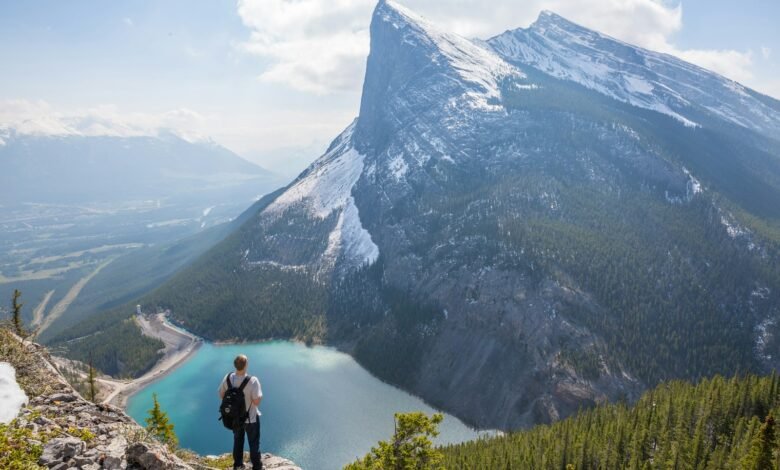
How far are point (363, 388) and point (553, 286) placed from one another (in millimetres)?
68681

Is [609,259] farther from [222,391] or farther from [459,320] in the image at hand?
[222,391]

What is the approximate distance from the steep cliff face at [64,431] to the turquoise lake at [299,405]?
93730 millimetres

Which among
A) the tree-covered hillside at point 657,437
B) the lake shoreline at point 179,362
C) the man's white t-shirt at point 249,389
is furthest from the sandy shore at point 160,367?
the man's white t-shirt at point 249,389

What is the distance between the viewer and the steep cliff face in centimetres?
1912

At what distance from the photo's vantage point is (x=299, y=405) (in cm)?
14112

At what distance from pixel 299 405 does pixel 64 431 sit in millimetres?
127340

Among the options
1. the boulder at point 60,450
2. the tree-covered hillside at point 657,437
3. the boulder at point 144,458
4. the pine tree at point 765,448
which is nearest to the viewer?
the boulder at point 60,450

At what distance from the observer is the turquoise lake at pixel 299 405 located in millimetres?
119750

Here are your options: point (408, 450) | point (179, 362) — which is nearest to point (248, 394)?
point (408, 450)

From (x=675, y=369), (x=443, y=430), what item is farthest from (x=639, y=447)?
(x=675, y=369)

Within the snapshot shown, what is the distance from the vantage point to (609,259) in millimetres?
171125

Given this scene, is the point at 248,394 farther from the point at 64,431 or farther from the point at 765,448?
the point at 765,448

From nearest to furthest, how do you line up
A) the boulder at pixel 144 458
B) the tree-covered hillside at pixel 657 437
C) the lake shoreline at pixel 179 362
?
the boulder at pixel 144 458
the tree-covered hillside at pixel 657 437
the lake shoreline at pixel 179 362

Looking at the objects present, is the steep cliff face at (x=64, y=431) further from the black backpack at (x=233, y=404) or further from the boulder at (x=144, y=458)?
the black backpack at (x=233, y=404)
